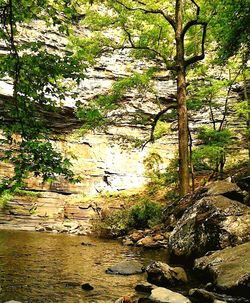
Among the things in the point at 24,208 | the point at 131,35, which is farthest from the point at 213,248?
the point at 24,208

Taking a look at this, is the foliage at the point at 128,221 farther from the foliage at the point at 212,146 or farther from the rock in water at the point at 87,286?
the rock in water at the point at 87,286

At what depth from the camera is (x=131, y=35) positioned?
571 inches

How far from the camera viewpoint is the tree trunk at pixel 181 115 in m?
11.5

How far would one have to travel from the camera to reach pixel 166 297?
3.99m

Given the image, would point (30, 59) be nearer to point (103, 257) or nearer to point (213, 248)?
point (213, 248)

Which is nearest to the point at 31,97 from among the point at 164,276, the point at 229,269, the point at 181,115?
the point at 164,276

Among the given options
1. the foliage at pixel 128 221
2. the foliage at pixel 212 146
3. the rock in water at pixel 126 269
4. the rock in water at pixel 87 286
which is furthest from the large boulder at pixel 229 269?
the foliage at pixel 212 146

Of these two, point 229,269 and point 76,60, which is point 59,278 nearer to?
point 229,269

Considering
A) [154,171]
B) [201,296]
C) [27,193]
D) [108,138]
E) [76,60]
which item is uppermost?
[108,138]

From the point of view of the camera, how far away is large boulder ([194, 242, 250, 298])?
421cm

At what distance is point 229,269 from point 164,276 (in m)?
0.93

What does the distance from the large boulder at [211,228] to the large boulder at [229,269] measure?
33.8 inches

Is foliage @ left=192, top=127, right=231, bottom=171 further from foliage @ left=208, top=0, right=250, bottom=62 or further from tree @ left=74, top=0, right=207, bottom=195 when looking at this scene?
foliage @ left=208, top=0, right=250, bottom=62

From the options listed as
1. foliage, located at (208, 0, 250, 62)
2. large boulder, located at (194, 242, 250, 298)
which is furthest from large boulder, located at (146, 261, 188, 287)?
foliage, located at (208, 0, 250, 62)
